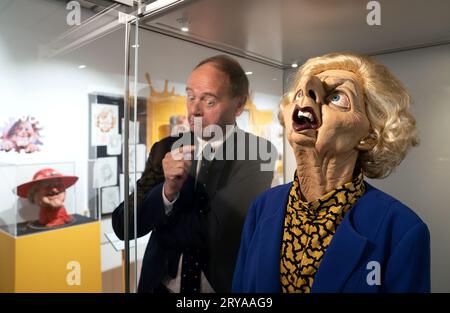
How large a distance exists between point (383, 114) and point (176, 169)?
72 centimetres

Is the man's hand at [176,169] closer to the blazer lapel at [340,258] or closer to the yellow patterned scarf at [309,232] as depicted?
the yellow patterned scarf at [309,232]

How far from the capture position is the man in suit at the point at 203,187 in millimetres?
1076

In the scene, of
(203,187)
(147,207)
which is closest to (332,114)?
(203,187)

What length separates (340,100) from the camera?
2.49ft

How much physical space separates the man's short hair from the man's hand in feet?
0.87

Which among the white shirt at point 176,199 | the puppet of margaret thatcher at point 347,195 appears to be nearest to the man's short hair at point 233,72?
the white shirt at point 176,199

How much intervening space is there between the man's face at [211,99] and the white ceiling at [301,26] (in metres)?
0.10

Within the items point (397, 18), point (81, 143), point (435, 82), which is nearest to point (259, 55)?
point (397, 18)

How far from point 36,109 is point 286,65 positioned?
0.87 metres

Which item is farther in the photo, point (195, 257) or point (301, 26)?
point (195, 257)

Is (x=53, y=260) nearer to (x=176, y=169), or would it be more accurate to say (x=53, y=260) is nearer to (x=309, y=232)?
(x=176, y=169)

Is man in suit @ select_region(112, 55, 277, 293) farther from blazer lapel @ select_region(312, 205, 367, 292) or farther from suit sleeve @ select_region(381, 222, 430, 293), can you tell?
suit sleeve @ select_region(381, 222, 430, 293)

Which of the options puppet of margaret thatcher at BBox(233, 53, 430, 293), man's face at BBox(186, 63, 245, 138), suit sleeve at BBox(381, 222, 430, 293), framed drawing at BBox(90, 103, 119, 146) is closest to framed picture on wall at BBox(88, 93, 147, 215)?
framed drawing at BBox(90, 103, 119, 146)

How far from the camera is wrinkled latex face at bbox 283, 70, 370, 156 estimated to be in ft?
2.46
